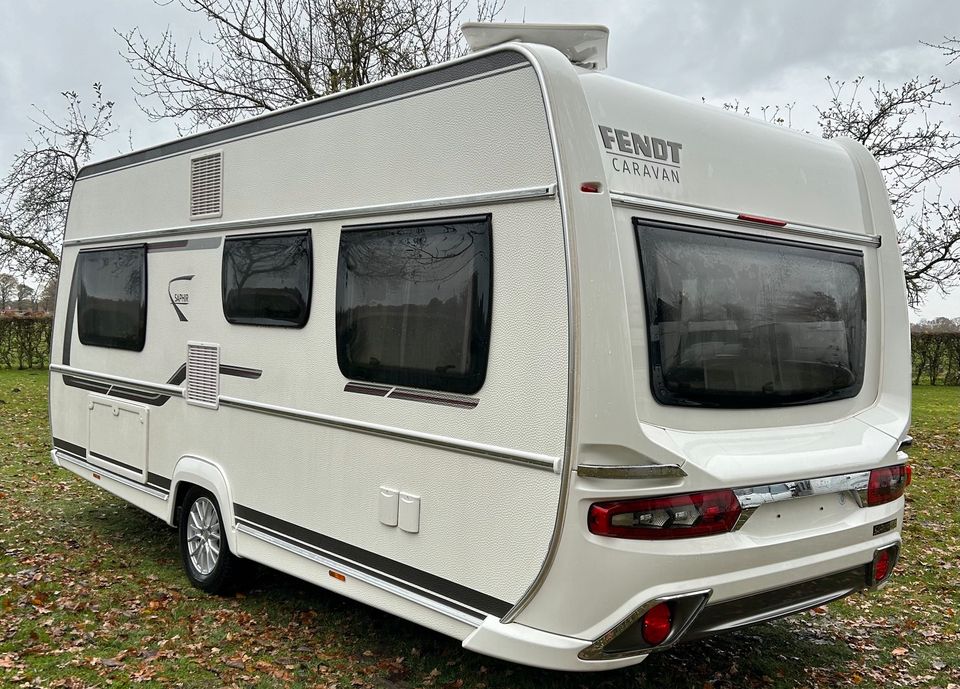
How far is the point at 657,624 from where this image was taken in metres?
3.33

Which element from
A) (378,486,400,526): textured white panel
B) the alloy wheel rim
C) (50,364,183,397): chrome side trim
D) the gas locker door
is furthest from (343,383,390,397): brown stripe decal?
the gas locker door

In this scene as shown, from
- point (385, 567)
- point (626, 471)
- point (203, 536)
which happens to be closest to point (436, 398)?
point (385, 567)

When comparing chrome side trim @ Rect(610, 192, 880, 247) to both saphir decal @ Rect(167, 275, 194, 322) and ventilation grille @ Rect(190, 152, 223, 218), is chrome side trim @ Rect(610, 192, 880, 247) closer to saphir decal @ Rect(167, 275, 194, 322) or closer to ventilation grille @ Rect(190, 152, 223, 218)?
ventilation grille @ Rect(190, 152, 223, 218)

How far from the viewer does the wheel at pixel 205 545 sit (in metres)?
5.36

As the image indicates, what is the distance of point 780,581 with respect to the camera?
11.9 ft

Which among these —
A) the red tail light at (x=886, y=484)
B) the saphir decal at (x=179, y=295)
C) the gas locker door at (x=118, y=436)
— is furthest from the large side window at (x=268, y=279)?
the red tail light at (x=886, y=484)

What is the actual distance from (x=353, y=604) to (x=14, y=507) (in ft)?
13.8

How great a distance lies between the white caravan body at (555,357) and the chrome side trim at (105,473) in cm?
87

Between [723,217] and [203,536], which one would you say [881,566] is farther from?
[203,536]

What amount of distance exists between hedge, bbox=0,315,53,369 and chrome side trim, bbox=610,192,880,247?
20.5m

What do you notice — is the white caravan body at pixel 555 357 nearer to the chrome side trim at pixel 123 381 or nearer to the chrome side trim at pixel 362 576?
the chrome side trim at pixel 362 576

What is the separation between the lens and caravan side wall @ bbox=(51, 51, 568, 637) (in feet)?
Result: 11.4

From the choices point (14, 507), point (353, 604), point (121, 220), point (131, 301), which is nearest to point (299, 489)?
point (353, 604)

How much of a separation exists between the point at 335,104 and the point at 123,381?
2.92 meters
